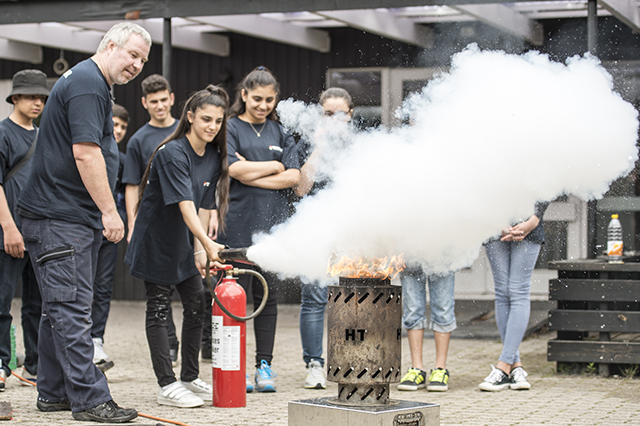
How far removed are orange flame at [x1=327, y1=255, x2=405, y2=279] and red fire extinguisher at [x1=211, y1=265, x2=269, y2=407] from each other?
3.50 ft

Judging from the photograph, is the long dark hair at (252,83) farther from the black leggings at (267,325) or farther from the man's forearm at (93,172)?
the man's forearm at (93,172)

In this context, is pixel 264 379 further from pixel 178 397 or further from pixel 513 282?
pixel 513 282

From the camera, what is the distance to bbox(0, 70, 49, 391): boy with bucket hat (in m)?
5.63

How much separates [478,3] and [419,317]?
3.21 m

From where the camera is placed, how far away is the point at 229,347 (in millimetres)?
4930

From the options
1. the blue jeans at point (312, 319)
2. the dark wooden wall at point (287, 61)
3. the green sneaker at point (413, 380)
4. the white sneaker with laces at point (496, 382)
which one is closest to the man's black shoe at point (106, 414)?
the blue jeans at point (312, 319)

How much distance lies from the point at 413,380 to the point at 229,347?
1461mm

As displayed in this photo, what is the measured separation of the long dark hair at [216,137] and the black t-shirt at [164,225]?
0.31 ft

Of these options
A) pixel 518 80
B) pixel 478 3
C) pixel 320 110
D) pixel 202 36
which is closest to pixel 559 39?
pixel 478 3

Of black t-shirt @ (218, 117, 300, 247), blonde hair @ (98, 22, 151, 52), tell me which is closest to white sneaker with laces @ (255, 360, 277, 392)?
black t-shirt @ (218, 117, 300, 247)

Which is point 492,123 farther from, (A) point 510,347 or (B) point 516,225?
(A) point 510,347

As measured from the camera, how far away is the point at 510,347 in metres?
5.77

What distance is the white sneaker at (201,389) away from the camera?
521 cm

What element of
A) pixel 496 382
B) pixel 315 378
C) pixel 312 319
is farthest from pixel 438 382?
pixel 312 319
